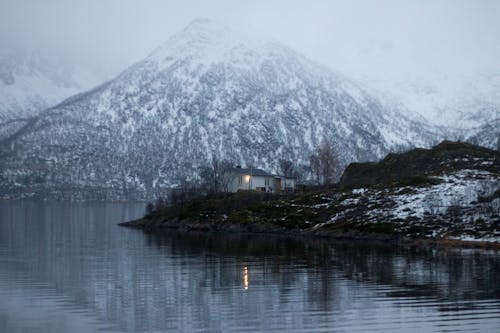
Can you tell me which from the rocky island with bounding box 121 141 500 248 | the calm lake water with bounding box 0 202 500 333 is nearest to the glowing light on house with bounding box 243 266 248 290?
the calm lake water with bounding box 0 202 500 333

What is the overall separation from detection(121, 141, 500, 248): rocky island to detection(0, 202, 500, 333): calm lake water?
658 inches

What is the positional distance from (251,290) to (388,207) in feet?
210

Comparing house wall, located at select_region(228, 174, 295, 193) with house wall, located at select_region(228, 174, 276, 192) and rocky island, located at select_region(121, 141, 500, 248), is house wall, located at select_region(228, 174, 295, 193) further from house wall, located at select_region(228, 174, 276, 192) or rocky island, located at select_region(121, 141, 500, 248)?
rocky island, located at select_region(121, 141, 500, 248)

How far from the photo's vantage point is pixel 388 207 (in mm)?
103500

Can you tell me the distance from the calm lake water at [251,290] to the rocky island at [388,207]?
54.8 feet

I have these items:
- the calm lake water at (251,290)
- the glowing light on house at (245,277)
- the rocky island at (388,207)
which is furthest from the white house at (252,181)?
the glowing light on house at (245,277)

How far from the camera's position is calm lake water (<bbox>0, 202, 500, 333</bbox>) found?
106 ft

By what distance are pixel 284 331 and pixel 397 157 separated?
4863 inches

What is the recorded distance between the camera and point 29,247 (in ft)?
277

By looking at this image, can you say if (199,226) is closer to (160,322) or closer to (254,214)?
(254,214)

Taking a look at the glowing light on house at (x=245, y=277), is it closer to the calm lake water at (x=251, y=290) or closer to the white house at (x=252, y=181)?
the calm lake water at (x=251, y=290)

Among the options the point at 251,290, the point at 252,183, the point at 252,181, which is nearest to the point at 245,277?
the point at 251,290

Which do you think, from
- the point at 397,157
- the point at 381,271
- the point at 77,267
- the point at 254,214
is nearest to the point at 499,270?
the point at 381,271

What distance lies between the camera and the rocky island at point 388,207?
90812mm
